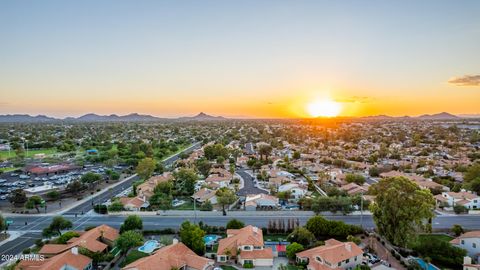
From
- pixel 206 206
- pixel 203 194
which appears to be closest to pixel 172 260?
pixel 206 206

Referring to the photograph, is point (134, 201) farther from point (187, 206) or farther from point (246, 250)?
point (246, 250)

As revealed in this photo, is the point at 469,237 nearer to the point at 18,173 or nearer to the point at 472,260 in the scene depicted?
the point at 472,260

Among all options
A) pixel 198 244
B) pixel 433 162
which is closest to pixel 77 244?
pixel 198 244

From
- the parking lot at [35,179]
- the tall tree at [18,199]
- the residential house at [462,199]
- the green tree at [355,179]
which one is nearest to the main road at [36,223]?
the tall tree at [18,199]

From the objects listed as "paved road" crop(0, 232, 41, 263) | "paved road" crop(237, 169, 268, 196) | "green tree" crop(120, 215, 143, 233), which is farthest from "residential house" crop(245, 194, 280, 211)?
"paved road" crop(0, 232, 41, 263)

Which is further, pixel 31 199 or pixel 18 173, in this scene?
pixel 18 173

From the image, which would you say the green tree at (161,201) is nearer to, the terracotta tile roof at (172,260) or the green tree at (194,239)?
the green tree at (194,239)
